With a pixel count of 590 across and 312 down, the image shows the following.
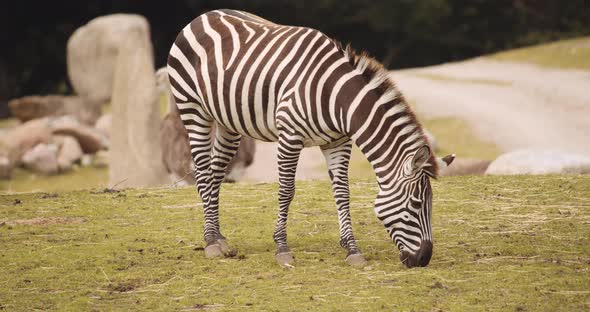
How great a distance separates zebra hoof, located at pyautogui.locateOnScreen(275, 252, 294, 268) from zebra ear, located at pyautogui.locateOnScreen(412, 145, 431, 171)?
45.6 inches

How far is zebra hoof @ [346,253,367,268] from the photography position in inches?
243

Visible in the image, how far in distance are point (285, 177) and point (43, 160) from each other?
1009cm

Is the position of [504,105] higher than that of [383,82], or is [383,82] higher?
[383,82]

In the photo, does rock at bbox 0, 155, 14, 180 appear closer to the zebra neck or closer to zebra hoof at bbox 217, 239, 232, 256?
zebra hoof at bbox 217, 239, 232, 256

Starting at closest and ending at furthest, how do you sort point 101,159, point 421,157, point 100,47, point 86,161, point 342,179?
1. point 421,157
2. point 342,179
3. point 100,47
4. point 86,161
5. point 101,159

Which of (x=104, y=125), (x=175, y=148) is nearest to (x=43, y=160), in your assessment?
(x=104, y=125)

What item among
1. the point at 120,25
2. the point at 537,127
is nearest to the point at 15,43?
the point at 120,25

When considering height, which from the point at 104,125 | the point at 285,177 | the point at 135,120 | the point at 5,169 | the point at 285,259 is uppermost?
the point at 285,177

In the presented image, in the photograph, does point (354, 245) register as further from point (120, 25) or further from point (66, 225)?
point (120, 25)

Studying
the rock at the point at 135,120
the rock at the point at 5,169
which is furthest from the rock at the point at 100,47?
the rock at the point at 5,169

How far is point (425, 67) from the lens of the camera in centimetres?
2375

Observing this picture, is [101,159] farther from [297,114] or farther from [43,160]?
[297,114]

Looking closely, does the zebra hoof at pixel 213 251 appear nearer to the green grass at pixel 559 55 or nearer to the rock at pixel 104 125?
the rock at pixel 104 125

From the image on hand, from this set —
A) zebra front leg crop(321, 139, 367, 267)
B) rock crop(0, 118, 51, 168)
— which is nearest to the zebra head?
zebra front leg crop(321, 139, 367, 267)
